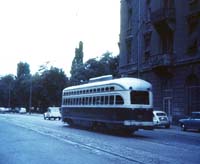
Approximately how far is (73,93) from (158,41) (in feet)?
41.2

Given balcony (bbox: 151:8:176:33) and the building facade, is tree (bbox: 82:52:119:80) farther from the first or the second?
balcony (bbox: 151:8:176:33)

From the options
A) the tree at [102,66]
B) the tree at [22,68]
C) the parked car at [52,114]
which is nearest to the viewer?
the parked car at [52,114]

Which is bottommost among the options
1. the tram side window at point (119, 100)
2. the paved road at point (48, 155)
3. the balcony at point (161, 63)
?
the paved road at point (48, 155)

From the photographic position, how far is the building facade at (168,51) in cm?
3566

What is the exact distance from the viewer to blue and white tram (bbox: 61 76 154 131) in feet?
74.9

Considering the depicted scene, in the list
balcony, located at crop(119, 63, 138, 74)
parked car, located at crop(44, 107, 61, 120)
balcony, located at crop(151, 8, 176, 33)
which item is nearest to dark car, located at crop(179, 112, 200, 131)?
balcony, located at crop(151, 8, 176, 33)

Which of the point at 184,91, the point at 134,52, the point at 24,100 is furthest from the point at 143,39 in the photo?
the point at 24,100

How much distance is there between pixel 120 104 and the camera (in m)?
23.3

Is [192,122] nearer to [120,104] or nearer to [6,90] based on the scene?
[120,104]

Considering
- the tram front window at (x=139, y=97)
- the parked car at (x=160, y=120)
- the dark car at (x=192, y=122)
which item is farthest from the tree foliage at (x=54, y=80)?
the tram front window at (x=139, y=97)

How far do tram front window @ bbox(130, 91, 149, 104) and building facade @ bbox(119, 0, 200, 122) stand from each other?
12143mm

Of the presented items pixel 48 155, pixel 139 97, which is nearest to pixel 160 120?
pixel 139 97

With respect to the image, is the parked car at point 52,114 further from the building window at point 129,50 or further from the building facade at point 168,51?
the building window at point 129,50

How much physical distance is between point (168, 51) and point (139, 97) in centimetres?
1651
